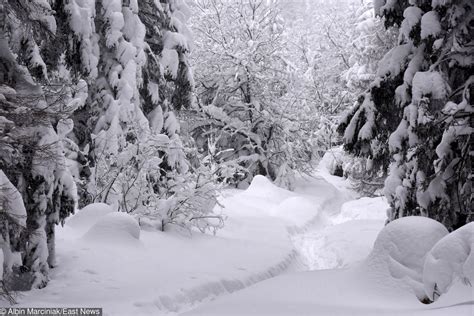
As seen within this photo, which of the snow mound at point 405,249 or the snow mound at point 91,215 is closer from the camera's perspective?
the snow mound at point 405,249

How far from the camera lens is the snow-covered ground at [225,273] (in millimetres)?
5680

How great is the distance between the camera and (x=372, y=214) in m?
20.3

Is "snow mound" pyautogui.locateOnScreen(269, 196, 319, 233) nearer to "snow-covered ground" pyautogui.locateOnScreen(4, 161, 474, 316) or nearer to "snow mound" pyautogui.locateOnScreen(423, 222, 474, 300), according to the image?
"snow-covered ground" pyautogui.locateOnScreen(4, 161, 474, 316)

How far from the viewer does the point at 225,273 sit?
9.37 metres

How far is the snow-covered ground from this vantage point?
568cm

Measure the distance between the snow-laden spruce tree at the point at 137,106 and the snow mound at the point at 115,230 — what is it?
1.87m

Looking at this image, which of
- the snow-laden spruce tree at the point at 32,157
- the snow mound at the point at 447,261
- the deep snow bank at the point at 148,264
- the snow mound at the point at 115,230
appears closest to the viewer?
the snow mound at the point at 447,261

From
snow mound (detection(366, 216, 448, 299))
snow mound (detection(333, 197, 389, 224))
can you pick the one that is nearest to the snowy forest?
snow mound (detection(366, 216, 448, 299))

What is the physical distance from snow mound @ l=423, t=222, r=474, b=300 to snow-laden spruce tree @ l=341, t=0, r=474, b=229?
2709 millimetres

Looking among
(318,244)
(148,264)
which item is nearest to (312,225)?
(318,244)

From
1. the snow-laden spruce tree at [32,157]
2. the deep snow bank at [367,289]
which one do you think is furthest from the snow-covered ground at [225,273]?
the snow-laden spruce tree at [32,157]

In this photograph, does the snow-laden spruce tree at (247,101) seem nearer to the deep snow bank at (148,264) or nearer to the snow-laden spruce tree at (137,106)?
the snow-laden spruce tree at (137,106)

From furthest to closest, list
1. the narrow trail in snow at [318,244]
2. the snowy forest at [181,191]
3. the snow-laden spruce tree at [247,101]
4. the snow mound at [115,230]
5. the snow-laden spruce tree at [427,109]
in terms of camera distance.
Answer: the snow-laden spruce tree at [247,101] → the narrow trail in snow at [318,244] → the snow mound at [115,230] → the snow-laden spruce tree at [427,109] → the snowy forest at [181,191]

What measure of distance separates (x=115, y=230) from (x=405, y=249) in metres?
5.85
